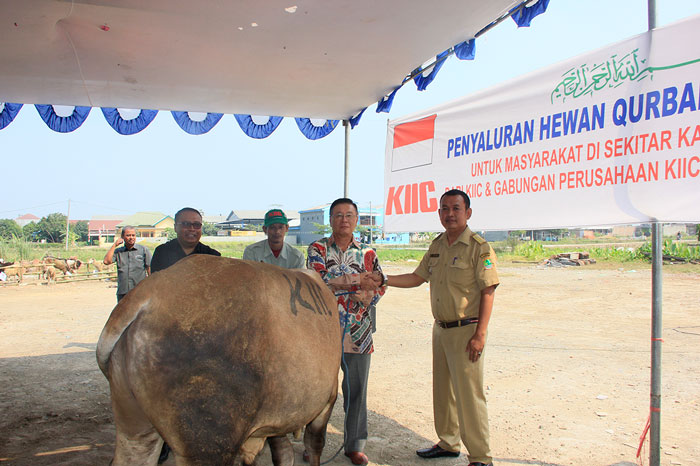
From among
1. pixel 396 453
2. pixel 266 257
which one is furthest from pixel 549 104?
pixel 396 453

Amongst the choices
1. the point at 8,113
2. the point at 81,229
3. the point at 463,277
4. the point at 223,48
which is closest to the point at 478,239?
the point at 463,277

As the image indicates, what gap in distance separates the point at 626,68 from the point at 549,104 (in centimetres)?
55

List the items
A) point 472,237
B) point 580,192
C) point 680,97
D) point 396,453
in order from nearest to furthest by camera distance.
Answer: point 680,97 < point 580,192 < point 472,237 < point 396,453

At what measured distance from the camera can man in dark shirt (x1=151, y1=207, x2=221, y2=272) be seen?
3.42m

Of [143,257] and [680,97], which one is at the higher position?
[680,97]

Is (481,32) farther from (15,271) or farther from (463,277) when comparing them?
(15,271)

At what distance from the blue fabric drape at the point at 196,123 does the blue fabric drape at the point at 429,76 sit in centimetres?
288

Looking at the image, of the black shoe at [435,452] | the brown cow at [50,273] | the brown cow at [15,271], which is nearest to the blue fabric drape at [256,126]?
the black shoe at [435,452]

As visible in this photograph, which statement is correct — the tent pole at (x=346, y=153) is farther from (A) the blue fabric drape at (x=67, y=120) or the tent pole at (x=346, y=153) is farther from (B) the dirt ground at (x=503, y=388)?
(A) the blue fabric drape at (x=67, y=120)

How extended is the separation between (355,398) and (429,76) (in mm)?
3229

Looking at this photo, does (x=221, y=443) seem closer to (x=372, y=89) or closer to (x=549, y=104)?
(x=549, y=104)

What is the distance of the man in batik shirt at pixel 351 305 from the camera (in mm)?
3432

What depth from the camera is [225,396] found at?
5.33 feet

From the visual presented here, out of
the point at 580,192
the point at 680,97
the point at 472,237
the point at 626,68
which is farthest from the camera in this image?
the point at 472,237
